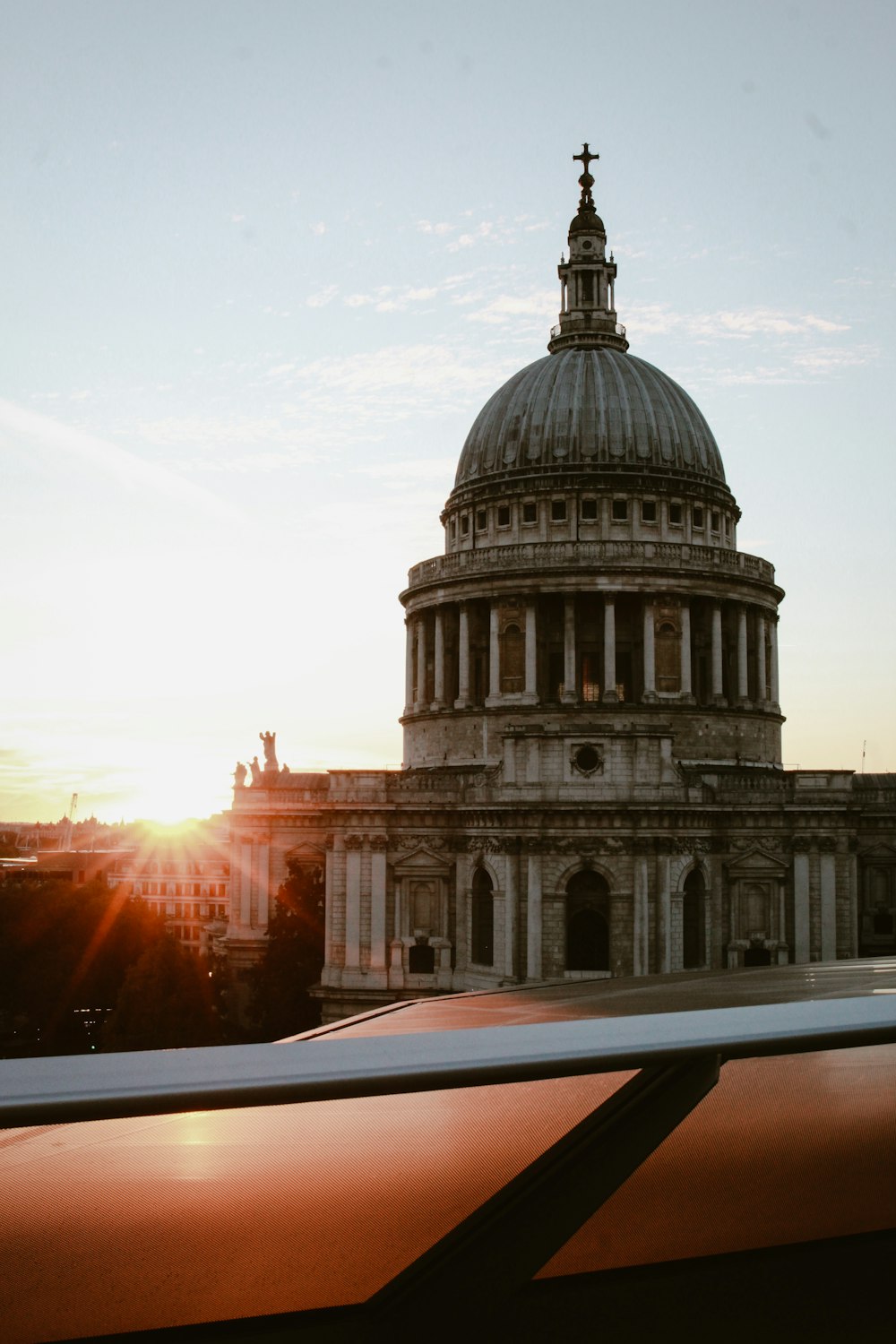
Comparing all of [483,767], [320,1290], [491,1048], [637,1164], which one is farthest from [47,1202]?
[483,767]

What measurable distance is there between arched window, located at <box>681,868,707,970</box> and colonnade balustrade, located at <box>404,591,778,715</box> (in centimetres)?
1187

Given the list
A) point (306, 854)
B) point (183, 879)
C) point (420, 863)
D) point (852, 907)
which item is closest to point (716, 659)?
point (852, 907)

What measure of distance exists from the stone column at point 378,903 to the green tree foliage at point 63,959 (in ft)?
32.7

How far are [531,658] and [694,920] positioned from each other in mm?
15709

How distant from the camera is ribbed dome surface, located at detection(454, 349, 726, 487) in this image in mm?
67125

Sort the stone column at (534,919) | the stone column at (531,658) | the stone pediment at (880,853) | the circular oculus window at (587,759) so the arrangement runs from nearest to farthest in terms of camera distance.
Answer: the stone column at (534,919)
the circular oculus window at (587,759)
the stone pediment at (880,853)
the stone column at (531,658)

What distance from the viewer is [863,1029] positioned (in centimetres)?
609

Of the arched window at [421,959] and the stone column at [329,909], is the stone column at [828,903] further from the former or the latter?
the stone column at [329,909]

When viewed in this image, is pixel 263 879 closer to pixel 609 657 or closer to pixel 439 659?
pixel 439 659

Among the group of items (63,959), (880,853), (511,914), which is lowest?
(63,959)

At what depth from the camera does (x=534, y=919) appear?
160 ft

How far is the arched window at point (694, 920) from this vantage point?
50500 millimetres

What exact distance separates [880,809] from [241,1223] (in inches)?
2161

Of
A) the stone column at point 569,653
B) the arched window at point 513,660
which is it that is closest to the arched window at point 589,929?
the stone column at point 569,653
